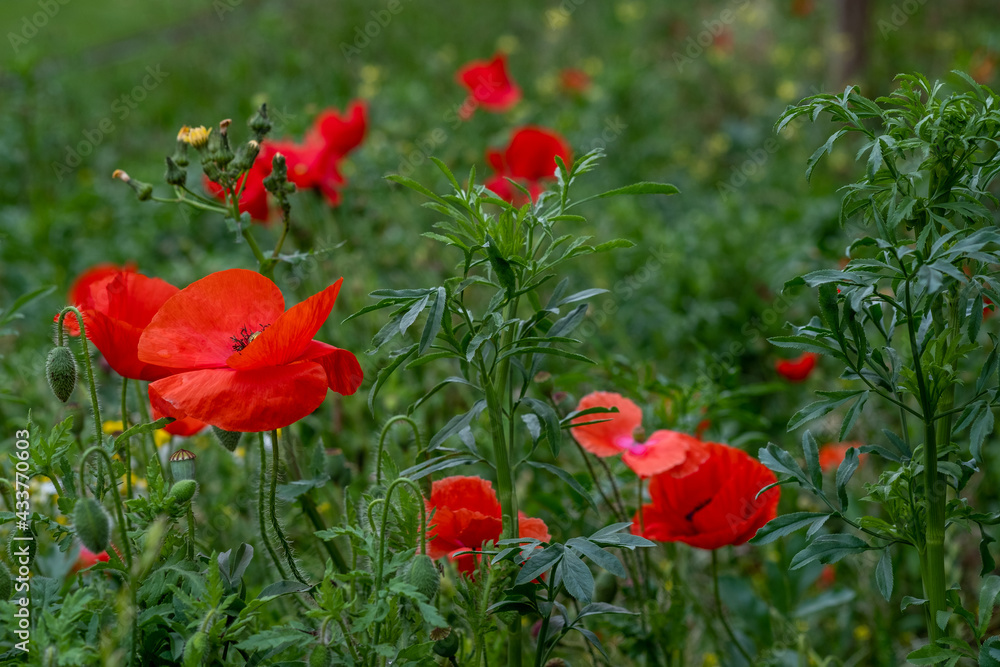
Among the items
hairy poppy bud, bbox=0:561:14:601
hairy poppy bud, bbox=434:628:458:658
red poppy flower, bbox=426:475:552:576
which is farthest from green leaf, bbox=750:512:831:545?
hairy poppy bud, bbox=0:561:14:601

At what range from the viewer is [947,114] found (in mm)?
1104

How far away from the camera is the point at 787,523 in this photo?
122cm

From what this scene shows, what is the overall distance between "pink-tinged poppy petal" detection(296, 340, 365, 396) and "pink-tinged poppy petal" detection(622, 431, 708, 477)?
19.5 inches

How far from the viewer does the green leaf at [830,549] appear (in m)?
1.17

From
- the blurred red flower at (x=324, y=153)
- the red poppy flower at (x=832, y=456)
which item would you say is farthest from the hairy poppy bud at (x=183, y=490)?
the red poppy flower at (x=832, y=456)

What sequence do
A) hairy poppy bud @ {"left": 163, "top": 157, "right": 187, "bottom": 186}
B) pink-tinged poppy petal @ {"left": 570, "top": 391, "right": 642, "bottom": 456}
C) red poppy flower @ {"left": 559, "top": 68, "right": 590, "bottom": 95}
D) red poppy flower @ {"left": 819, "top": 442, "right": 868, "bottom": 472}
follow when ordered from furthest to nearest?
red poppy flower @ {"left": 559, "top": 68, "right": 590, "bottom": 95}, red poppy flower @ {"left": 819, "top": 442, "right": 868, "bottom": 472}, pink-tinged poppy petal @ {"left": 570, "top": 391, "right": 642, "bottom": 456}, hairy poppy bud @ {"left": 163, "top": 157, "right": 187, "bottom": 186}

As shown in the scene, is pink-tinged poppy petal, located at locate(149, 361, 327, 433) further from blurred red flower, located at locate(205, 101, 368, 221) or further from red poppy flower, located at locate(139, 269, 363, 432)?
blurred red flower, located at locate(205, 101, 368, 221)

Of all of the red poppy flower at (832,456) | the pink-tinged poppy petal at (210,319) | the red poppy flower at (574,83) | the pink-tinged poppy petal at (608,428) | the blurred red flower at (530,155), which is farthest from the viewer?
the red poppy flower at (574,83)

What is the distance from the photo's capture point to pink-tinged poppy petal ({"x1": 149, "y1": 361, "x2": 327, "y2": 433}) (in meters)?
1.11

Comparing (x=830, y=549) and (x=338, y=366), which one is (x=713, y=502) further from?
(x=338, y=366)

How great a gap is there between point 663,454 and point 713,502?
4.4 inches

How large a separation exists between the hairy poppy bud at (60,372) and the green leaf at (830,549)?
105 cm

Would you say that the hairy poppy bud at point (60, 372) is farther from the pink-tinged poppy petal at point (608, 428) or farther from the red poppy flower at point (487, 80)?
the red poppy flower at point (487, 80)

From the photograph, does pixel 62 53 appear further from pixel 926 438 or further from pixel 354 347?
pixel 926 438
